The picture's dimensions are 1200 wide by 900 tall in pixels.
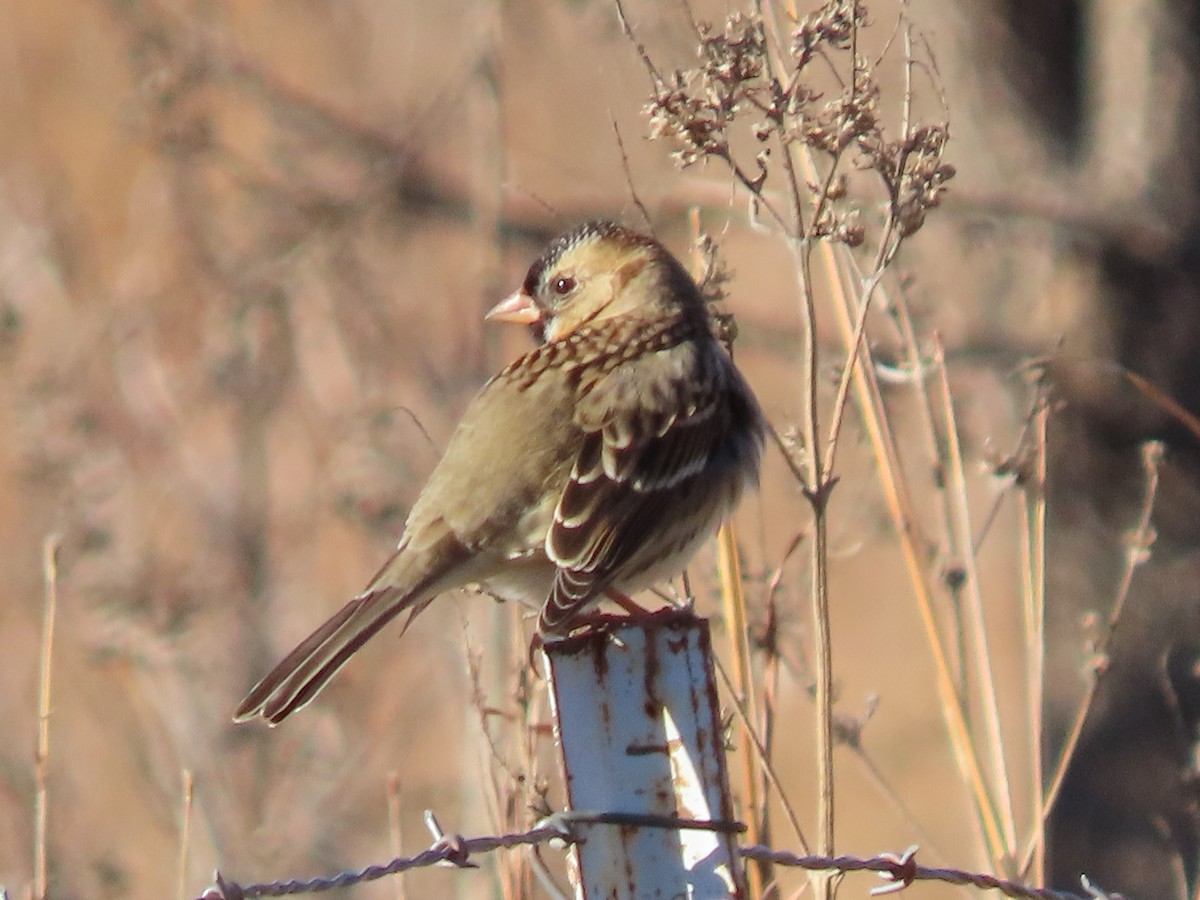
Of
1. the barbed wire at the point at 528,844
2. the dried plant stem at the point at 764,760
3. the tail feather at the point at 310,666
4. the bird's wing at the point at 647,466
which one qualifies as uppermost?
the bird's wing at the point at 647,466

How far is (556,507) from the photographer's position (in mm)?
3172

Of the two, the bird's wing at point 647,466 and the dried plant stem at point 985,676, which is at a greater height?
the bird's wing at point 647,466

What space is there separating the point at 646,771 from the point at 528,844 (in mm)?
193

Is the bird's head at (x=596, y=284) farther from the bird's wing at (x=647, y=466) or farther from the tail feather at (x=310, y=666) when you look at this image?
the tail feather at (x=310, y=666)

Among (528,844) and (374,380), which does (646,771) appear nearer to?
(528,844)

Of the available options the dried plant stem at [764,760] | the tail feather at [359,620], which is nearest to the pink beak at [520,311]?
the tail feather at [359,620]

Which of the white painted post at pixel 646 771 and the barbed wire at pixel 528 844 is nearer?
the barbed wire at pixel 528 844

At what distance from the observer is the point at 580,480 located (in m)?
3.16

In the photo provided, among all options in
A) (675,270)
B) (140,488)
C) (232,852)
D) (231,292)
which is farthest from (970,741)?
(140,488)

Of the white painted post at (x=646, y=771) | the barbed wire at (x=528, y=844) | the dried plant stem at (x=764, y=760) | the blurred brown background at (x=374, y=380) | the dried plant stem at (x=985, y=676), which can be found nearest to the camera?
the barbed wire at (x=528, y=844)

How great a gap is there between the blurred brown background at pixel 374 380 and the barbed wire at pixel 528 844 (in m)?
1.36

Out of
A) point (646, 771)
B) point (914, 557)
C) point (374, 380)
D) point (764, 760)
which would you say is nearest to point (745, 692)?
point (764, 760)

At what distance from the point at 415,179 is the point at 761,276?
15.9ft

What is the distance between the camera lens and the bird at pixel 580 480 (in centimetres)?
309
